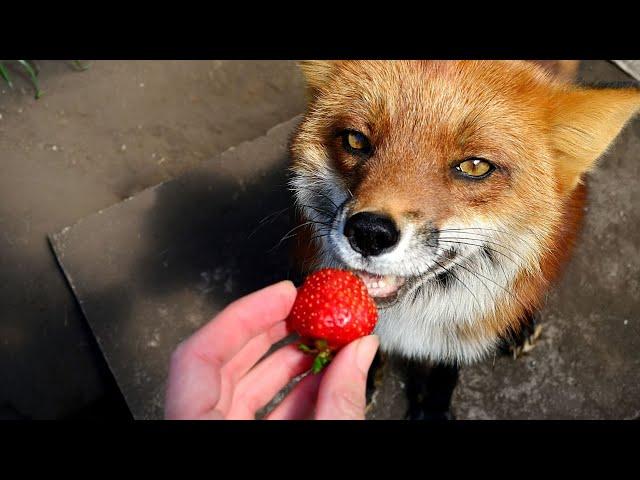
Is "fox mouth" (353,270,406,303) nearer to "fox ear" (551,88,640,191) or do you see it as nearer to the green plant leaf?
"fox ear" (551,88,640,191)

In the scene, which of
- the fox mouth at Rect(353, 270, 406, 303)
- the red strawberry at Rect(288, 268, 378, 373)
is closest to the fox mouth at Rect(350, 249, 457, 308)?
the fox mouth at Rect(353, 270, 406, 303)

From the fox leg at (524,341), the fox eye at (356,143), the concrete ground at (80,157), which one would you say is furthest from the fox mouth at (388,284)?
the concrete ground at (80,157)

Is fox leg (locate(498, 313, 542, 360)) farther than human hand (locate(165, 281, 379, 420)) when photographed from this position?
Yes

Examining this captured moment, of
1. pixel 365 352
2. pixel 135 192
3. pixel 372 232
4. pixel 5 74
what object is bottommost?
pixel 135 192

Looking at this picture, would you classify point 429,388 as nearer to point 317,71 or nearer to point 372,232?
point 372,232

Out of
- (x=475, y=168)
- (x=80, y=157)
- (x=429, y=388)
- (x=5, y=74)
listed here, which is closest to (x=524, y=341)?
(x=429, y=388)

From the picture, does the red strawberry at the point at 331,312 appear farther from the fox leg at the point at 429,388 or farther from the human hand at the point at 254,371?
the fox leg at the point at 429,388
